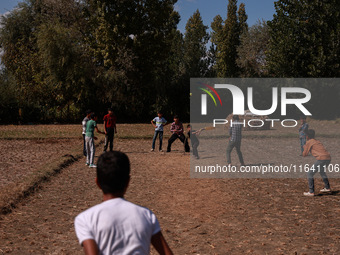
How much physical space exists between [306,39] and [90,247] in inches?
1691

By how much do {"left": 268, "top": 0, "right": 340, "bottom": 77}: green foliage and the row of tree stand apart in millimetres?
99

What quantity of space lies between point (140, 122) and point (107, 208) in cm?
4430

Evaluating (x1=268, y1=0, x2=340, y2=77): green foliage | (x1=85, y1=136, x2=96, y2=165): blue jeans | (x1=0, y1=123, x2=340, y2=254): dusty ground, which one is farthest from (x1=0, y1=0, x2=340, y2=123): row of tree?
(x1=0, y1=123, x2=340, y2=254): dusty ground

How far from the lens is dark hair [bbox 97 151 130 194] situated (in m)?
3.00

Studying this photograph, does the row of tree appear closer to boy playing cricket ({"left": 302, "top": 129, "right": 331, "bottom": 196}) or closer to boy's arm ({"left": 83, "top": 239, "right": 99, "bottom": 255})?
boy playing cricket ({"left": 302, "top": 129, "right": 331, "bottom": 196})

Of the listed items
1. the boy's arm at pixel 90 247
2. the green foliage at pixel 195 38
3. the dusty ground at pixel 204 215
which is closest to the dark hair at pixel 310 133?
the dusty ground at pixel 204 215

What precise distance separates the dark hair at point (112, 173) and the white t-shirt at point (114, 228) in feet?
0.43

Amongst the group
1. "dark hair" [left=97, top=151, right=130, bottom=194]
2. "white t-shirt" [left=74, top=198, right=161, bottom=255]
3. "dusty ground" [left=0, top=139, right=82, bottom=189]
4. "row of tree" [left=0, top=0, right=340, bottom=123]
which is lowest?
"dusty ground" [left=0, top=139, right=82, bottom=189]

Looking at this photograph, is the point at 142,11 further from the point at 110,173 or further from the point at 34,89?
the point at 110,173

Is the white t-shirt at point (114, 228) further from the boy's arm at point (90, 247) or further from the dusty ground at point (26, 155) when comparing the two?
the dusty ground at point (26, 155)

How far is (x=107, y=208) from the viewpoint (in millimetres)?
2908

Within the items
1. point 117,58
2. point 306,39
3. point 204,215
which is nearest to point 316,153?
point 204,215

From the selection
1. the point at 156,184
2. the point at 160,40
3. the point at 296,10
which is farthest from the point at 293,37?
the point at 156,184

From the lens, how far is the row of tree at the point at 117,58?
→ 138 ft
